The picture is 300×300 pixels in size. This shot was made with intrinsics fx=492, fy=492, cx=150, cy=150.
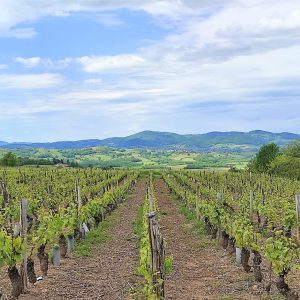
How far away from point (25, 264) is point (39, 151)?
596 ft

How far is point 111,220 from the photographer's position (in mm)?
23188

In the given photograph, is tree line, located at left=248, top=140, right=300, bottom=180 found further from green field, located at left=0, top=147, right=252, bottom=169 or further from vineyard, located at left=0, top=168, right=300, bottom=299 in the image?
vineyard, located at left=0, top=168, right=300, bottom=299

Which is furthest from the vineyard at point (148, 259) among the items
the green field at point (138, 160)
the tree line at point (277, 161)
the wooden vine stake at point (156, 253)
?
the green field at point (138, 160)

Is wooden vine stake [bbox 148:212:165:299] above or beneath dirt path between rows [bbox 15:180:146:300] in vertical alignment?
above

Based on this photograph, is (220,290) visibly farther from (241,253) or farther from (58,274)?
(58,274)

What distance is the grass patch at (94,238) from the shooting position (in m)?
15.4

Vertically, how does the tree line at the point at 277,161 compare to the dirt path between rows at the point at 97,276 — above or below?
above

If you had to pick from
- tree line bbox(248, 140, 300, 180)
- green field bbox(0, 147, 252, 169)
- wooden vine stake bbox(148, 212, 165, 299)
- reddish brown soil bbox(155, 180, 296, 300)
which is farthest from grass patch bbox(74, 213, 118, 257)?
green field bbox(0, 147, 252, 169)

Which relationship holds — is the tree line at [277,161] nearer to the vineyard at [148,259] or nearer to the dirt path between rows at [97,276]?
the vineyard at [148,259]

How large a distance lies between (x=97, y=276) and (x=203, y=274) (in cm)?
→ 267

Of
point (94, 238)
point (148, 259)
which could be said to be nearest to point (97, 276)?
point (148, 259)

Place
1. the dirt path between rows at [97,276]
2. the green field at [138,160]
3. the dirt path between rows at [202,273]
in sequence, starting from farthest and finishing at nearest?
the green field at [138,160], the dirt path between rows at [202,273], the dirt path between rows at [97,276]

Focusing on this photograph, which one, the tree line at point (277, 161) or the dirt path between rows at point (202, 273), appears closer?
the dirt path between rows at point (202, 273)

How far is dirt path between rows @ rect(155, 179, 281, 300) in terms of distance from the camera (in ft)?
34.3
